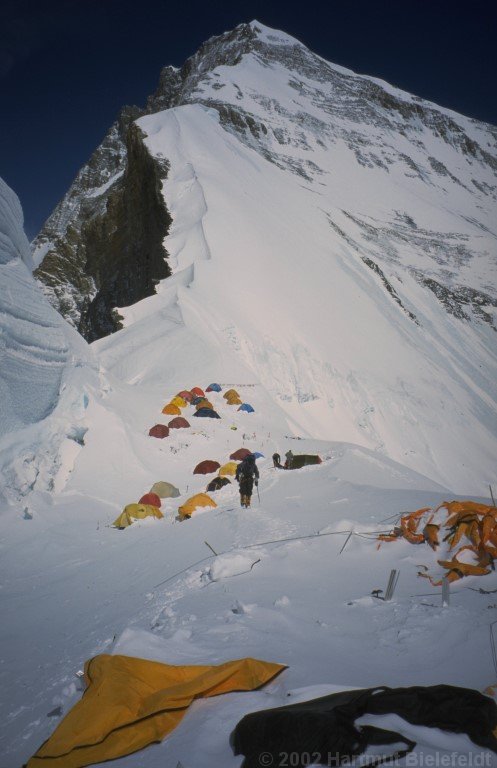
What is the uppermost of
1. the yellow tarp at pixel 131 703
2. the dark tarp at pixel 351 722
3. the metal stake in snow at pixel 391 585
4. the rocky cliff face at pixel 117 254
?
the dark tarp at pixel 351 722

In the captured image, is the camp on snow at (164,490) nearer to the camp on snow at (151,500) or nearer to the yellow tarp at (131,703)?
the camp on snow at (151,500)

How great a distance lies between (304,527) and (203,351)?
16.2 metres

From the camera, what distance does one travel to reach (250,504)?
361 inches

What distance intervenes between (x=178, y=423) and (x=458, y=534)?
472 inches

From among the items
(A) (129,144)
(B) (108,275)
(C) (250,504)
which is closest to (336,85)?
(A) (129,144)

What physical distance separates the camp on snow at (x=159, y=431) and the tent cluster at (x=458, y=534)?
33.3 ft

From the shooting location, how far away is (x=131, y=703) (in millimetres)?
2764

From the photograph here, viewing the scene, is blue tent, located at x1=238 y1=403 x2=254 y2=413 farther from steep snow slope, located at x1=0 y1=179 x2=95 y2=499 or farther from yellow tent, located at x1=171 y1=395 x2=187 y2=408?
steep snow slope, located at x1=0 y1=179 x2=95 y2=499

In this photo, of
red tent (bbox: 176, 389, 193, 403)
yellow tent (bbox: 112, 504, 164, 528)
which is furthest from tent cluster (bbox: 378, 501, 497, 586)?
red tent (bbox: 176, 389, 193, 403)

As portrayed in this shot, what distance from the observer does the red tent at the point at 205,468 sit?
12641mm

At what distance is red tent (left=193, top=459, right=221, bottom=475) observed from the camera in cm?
1264

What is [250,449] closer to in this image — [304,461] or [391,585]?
[304,461]

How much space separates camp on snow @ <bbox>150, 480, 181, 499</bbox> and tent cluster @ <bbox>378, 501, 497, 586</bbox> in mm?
6623

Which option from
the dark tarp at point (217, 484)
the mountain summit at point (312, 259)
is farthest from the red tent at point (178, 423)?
the mountain summit at point (312, 259)
